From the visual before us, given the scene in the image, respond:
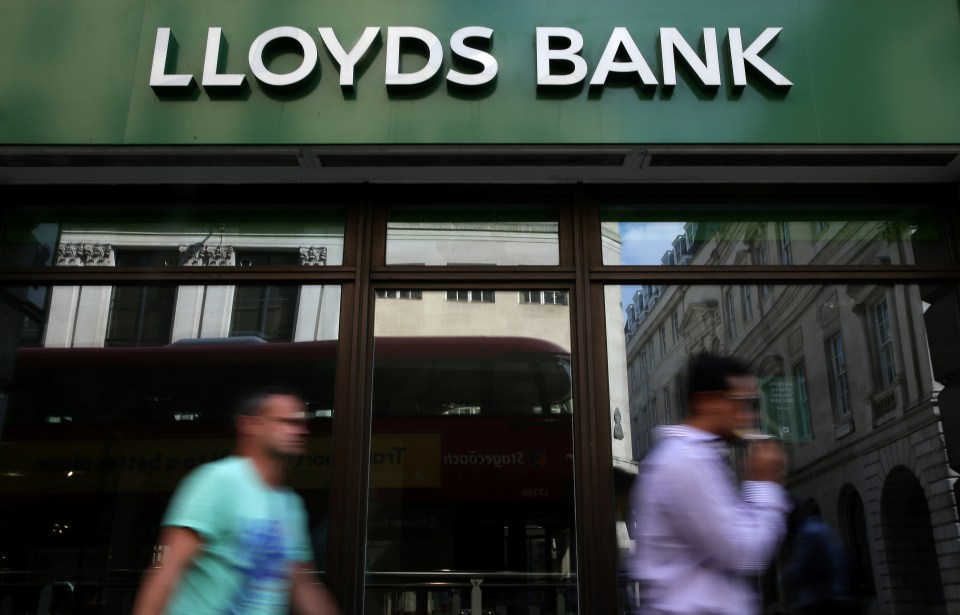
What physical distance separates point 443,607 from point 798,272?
13.6ft

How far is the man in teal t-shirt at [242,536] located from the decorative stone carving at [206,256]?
289 cm

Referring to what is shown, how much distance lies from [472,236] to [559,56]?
4.44ft

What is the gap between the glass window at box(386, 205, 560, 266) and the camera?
19.6ft

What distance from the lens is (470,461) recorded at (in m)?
9.19

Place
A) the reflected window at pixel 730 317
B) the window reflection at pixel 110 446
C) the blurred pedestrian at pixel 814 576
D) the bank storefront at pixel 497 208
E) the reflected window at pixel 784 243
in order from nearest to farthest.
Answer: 1. the blurred pedestrian at pixel 814 576
2. the bank storefront at pixel 497 208
3. the reflected window at pixel 784 243
4. the reflected window at pixel 730 317
5. the window reflection at pixel 110 446

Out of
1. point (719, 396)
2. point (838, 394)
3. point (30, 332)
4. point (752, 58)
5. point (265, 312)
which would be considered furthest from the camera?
point (838, 394)

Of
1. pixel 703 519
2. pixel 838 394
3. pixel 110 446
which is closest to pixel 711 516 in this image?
pixel 703 519

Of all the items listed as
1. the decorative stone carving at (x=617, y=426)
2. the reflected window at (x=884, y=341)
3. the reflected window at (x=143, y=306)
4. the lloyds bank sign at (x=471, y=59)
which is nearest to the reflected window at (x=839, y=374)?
the reflected window at (x=884, y=341)

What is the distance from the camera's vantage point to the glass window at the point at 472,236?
19.6ft

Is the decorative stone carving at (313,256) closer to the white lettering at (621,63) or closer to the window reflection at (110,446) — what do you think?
the window reflection at (110,446)

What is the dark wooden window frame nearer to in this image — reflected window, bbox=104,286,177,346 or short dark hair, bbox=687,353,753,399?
reflected window, bbox=104,286,177,346

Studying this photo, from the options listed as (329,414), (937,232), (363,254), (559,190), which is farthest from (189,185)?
(937,232)

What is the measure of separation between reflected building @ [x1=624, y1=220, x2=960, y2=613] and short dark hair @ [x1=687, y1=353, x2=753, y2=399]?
7.35 ft

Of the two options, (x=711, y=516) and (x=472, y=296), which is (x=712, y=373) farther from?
(x=472, y=296)
